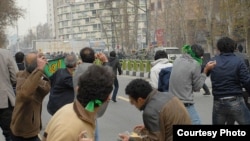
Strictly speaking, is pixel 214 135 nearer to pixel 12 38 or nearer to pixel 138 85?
pixel 138 85

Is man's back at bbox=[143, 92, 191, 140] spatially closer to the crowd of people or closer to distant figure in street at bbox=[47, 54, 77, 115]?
the crowd of people

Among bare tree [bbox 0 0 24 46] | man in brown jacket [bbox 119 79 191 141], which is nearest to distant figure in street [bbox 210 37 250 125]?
man in brown jacket [bbox 119 79 191 141]

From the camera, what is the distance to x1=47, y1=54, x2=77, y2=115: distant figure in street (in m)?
6.55

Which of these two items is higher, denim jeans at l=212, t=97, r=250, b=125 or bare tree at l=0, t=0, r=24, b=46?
bare tree at l=0, t=0, r=24, b=46

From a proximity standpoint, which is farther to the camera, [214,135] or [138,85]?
[138,85]

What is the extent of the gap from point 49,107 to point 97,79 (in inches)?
154

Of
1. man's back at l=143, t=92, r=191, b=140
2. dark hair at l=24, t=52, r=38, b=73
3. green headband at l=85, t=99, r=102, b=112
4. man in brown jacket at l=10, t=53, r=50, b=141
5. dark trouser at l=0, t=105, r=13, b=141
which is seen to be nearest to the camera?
green headband at l=85, t=99, r=102, b=112

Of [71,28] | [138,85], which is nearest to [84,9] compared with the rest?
[71,28]

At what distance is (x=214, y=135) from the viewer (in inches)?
140

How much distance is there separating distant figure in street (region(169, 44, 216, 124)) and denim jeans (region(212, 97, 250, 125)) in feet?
1.23

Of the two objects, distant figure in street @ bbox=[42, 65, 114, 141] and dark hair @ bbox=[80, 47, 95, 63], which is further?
dark hair @ bbox=[80, 47, 95, 63]

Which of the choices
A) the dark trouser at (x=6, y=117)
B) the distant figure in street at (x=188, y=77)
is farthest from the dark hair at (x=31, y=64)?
the distant figure in street at (x=188, y=77)

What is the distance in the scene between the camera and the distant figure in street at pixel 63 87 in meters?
6.55

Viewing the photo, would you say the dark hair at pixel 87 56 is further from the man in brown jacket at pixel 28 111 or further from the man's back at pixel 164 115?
the man's back at pixel 164 115
